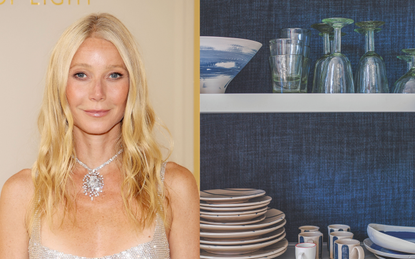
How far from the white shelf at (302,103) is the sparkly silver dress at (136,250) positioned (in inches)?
15.8

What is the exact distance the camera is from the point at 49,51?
148 centimetres

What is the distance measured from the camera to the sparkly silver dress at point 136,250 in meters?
1.10

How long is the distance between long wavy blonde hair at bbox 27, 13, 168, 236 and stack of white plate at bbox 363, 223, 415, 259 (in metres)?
0.65

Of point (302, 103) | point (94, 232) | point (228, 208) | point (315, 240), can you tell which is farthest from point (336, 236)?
point (94, 232)

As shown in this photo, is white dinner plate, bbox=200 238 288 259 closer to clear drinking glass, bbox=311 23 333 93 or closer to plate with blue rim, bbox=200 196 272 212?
plate with blue rim, bbox=200 196 272 212

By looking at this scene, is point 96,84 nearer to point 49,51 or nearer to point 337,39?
point 49,51

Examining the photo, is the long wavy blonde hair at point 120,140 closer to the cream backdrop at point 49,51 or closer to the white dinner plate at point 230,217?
the white dinner plate at point 230,217

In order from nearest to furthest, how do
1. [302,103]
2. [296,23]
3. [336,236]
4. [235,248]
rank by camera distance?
[302,103], [235,248], [336,236], [296,23]

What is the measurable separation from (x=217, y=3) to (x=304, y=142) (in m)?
0.60

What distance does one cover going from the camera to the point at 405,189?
59.4 inches

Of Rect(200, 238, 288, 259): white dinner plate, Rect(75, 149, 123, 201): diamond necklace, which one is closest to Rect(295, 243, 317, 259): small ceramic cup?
Rect(200, 238, 288, 259): white dinner plate

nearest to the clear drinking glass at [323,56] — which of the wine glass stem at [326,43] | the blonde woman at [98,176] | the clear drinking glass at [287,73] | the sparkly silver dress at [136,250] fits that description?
the wine glass stem at [326,43]

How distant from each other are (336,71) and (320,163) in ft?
1.45

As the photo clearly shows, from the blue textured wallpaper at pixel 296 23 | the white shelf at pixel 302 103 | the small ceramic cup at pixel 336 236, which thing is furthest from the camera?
the blue textured wallpaper at pixel 296 23
